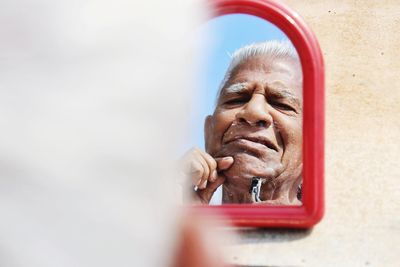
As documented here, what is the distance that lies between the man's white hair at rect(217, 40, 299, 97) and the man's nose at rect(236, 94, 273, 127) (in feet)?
0.35

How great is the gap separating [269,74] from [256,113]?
0.46 feet

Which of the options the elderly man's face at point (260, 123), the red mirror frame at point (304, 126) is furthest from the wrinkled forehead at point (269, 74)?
the red mirror frame at point (304, 126)

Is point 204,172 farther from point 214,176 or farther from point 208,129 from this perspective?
point 208,129

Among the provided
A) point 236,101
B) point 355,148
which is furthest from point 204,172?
point 355,148

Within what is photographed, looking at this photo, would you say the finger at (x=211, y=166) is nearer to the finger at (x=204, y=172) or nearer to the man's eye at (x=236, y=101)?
the finger at (x=204, y=172)

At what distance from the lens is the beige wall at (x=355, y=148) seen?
227 centimetres

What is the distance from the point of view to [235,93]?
2.39 m

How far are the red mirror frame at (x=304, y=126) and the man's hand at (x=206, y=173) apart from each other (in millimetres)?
107

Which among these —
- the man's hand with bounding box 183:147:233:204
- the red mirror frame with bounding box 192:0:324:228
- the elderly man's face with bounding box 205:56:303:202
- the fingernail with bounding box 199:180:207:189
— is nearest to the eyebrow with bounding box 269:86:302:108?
the elderly man's face with bounding box 205:56:303:202

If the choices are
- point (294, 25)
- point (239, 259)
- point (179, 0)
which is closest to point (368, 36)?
point (294, 25)

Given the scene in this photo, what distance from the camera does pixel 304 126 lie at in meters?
2.22

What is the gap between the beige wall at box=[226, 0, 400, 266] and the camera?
227 centimetres

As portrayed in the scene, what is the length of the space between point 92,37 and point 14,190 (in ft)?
0.33

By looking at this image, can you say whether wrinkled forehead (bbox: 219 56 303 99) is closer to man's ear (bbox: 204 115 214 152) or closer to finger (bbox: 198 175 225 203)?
man's ear (bbox: 204 115 214 152)
